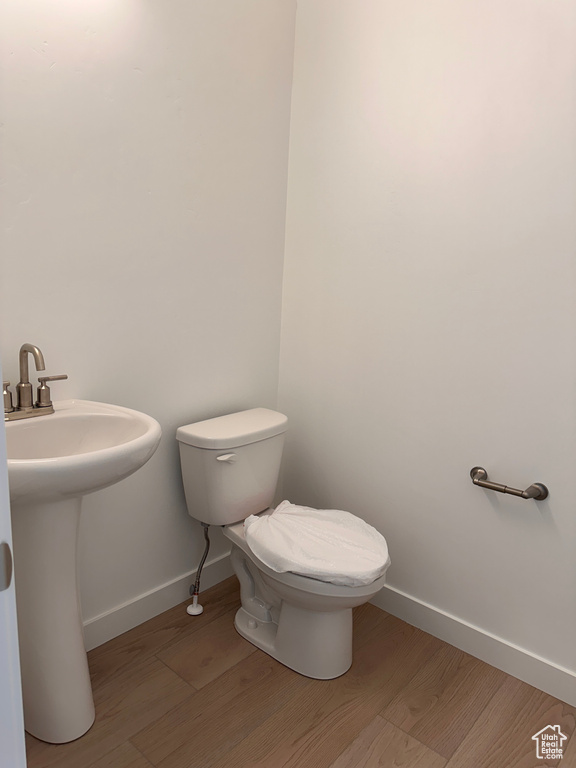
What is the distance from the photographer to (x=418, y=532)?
195 centimetres

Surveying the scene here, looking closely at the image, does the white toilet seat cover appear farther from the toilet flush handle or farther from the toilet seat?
the toilet flush handle

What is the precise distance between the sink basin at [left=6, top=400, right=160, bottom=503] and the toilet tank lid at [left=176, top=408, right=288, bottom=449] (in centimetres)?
35

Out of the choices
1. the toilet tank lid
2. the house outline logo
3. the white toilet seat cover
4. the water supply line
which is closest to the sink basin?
the toilet tank lid

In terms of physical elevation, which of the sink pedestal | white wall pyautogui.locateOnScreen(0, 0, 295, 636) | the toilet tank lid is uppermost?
white wall pyautogui.locateOnScreen(0, 0, 295, 636)

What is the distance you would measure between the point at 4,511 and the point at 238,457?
1.32 meters

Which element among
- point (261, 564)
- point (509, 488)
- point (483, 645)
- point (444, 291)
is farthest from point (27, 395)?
point (483, 645)

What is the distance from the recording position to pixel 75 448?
147 centimetres

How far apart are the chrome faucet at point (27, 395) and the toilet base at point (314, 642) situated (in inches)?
36.6

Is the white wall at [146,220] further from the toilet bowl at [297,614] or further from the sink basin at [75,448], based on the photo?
the toilet bowl at [297,614]

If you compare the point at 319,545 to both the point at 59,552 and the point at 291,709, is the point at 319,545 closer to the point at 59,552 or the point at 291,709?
the point at 291,709

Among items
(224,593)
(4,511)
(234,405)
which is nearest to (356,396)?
(234,405)

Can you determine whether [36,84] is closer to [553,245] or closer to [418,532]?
[553,245]

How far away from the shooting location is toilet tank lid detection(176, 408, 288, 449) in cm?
179

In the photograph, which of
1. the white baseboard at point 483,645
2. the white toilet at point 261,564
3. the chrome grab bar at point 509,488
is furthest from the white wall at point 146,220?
the chrome grab bar at point 509,488
